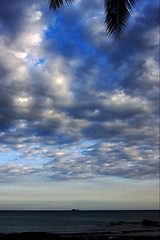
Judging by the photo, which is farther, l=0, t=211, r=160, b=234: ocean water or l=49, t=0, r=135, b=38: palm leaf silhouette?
l=0, t=211, r=160, b=234: ocean water

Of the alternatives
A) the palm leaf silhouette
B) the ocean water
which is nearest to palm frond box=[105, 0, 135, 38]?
the palm leaf silhouette

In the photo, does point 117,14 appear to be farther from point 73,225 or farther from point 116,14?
point 73,225

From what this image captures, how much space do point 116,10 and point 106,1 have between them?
645mm

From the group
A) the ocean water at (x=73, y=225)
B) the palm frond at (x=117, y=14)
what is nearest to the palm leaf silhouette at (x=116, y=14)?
the palm frond at (x=117, y=14)

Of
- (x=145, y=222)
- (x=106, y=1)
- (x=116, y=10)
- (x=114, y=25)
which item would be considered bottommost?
(x=145, y=222)

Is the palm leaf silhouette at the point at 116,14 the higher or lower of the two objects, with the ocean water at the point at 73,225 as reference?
higher

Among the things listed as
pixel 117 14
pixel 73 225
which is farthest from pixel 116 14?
pixel 73 225

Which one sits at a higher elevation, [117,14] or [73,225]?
[117,14]

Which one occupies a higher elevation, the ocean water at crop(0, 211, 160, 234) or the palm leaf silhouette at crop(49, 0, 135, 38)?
the palm leaf silhouette at crop(49, 0, 135, 38)

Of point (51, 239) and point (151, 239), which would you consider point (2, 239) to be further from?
point (151, 239)

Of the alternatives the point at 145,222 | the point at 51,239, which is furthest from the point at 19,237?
the point at 145,222

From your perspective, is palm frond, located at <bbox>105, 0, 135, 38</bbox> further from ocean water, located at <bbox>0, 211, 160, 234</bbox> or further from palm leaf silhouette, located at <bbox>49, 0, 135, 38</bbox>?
ocean water, located at <bbox>0, 211, 160, 234</bbox>

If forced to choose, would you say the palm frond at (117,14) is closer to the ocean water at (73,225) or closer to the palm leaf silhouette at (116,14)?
the palm leaf silhouette at (116,14)

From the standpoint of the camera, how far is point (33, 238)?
3331cm
